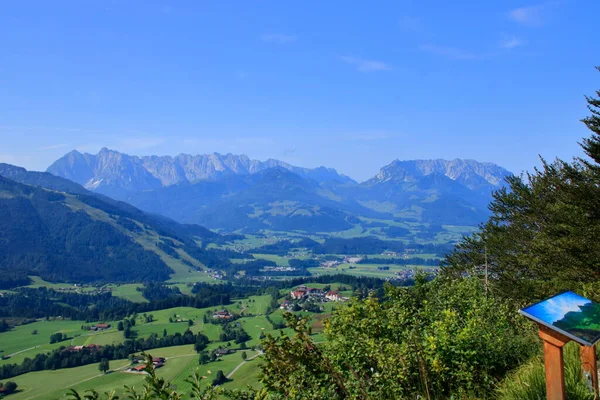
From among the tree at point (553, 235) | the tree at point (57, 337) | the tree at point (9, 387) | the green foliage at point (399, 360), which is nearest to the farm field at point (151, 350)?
the tree at point (9, 387)

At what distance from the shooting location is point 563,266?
70.6 feet

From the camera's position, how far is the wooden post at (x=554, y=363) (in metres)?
4.36

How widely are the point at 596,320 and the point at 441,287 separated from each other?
11.8m

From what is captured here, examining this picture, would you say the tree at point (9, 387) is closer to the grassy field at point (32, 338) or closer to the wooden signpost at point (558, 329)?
the grassy field at point (32, 338)

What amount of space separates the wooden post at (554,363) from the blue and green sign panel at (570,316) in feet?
0.54

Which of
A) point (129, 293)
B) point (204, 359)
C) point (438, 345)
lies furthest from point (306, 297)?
point (438, 345)

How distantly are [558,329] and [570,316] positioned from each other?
Answer: 1.05 feet

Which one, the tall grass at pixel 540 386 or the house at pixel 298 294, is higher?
the tall grass at pixel 540 386

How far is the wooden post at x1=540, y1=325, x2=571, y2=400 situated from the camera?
172 inches

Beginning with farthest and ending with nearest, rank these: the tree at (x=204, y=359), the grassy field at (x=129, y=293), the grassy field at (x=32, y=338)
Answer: the grassy field at (x=129, y=293)
the grassy field at (x=32, y=338)
the tree at (x=204, y=359)

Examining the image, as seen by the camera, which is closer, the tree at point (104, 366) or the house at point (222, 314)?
the tree at point (104, 366)

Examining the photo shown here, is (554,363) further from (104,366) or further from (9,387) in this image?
(9,387)

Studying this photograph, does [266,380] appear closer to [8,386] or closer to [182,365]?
[182,365]

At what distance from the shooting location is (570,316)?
14.3 feet
